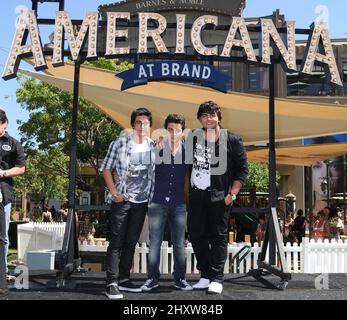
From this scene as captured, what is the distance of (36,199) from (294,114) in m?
40.6

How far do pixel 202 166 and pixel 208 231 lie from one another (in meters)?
0.61

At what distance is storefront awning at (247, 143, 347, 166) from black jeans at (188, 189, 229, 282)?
8149 mm

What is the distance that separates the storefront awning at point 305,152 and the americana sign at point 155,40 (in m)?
6.62

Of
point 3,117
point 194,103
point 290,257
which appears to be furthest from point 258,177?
point 3,117

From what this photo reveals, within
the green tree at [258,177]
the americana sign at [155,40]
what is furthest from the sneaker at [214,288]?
the green tree at [258,177]

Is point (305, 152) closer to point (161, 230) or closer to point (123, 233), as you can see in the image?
point (161, 230)

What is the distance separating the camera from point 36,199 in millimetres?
46531

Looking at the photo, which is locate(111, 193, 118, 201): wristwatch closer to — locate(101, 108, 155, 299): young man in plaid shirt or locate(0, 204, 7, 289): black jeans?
locate(101, 108, 155, 299): young man in plaid shirt

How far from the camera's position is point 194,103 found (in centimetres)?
953

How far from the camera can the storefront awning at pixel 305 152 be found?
482 inches

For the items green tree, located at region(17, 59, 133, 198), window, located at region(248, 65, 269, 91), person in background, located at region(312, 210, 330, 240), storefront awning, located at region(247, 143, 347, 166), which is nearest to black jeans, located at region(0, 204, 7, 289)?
person in background, located at region(312, 210, 330, 240)

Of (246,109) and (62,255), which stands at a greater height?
(246,109)
